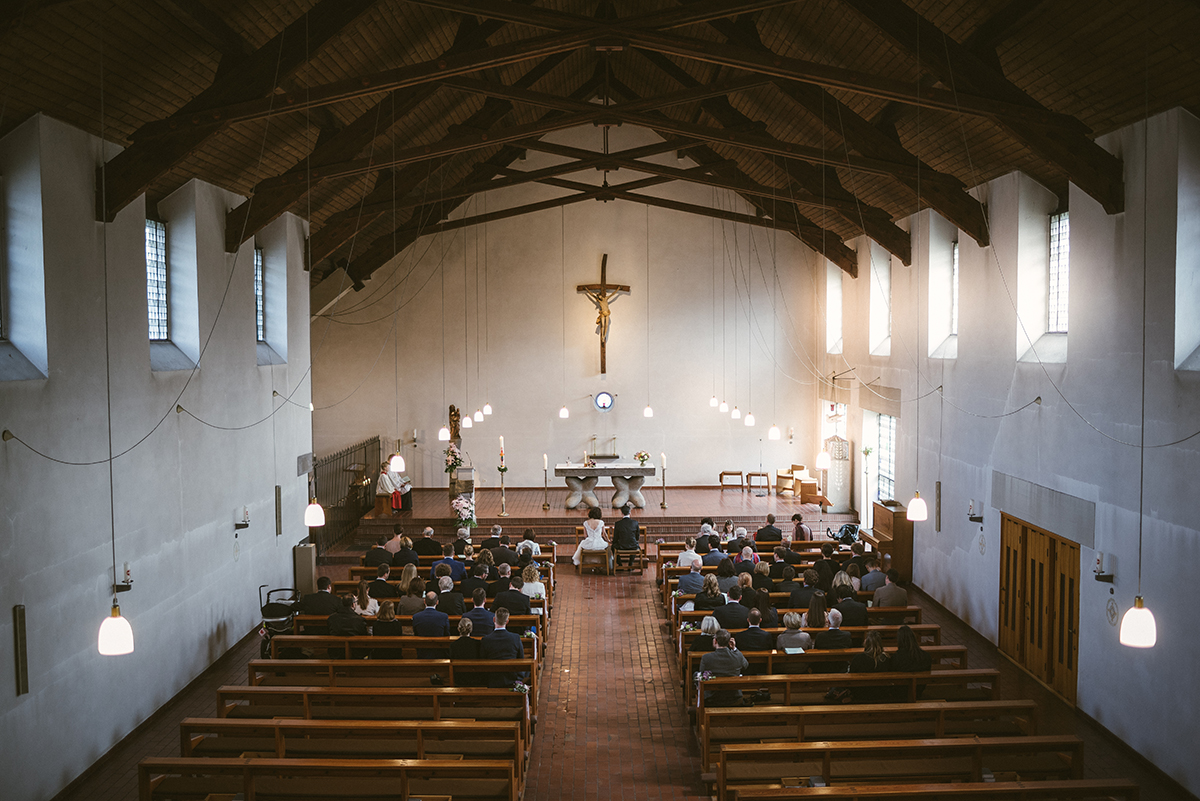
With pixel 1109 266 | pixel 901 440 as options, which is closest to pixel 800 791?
pixel 1109 266

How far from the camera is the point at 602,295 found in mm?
20000

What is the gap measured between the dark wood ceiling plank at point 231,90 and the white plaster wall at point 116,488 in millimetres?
241

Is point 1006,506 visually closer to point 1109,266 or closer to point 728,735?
point 1109,266

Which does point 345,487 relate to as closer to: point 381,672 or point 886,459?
point 381,672

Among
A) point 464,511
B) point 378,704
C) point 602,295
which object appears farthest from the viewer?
point 602,295

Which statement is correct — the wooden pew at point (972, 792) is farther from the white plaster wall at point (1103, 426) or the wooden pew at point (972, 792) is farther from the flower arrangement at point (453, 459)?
the flower arrangement at point (453, 459)

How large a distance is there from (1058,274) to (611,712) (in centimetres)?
736

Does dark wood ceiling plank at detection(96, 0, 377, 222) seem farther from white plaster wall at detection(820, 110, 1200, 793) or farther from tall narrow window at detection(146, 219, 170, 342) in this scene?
white plaster wall at detection(820, 110, 1200, 793)

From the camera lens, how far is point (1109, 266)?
28.1ft

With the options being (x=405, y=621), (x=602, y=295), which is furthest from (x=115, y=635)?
(x=602, y=295)

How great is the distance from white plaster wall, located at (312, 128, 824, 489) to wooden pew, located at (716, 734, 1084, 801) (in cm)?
1428

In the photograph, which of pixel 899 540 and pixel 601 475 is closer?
pixel 899 540

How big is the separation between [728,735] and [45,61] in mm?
7855

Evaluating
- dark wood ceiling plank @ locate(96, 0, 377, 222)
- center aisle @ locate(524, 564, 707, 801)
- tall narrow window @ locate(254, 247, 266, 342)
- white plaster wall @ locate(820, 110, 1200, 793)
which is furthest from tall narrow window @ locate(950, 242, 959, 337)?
tall narrow window @ locate(254, 247, 266, 342)
